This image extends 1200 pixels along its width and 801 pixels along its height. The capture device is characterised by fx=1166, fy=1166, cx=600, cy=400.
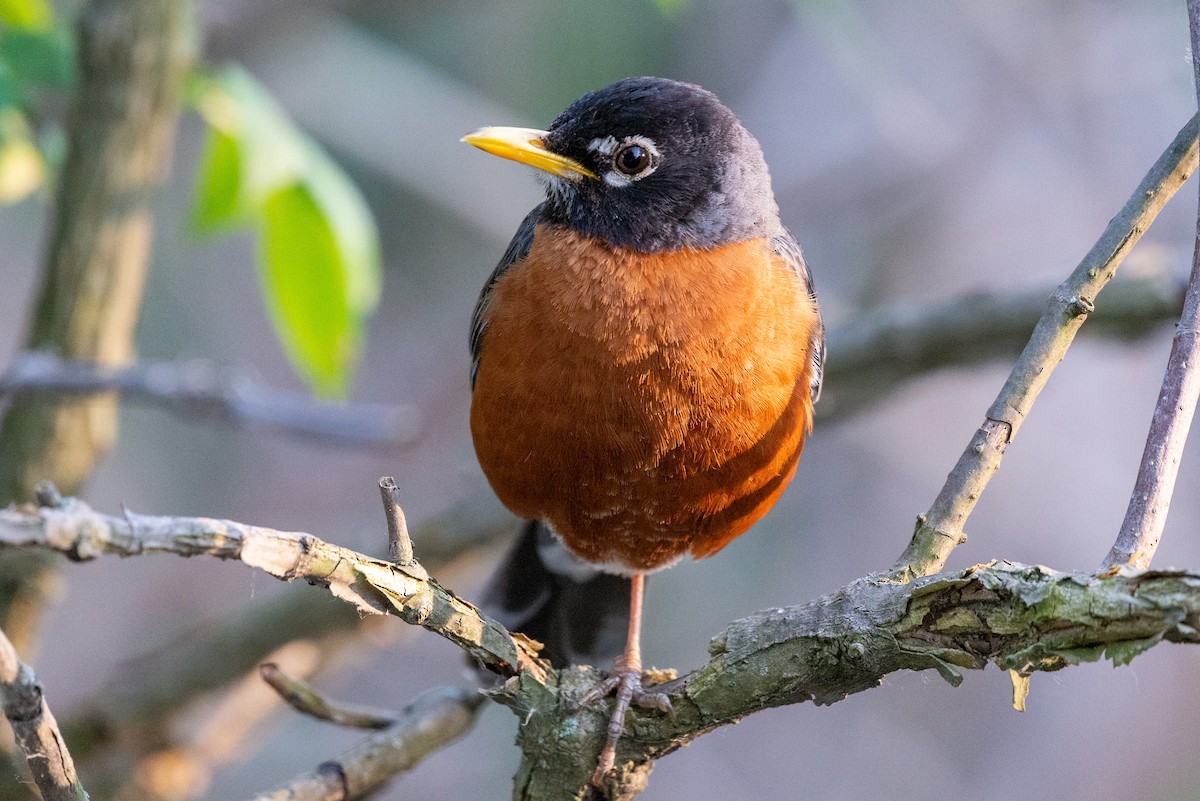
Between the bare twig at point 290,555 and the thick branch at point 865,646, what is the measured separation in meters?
0.16

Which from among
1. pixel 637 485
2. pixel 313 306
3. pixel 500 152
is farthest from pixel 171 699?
pixel 500 152

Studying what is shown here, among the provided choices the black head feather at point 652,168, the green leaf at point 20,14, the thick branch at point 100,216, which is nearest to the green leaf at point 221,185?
the thick branch at point 100,216

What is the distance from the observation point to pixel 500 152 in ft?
10.4

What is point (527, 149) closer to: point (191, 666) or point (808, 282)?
point (808, 282)

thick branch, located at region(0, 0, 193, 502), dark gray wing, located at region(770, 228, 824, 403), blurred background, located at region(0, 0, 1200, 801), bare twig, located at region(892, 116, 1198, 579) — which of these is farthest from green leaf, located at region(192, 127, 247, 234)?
blurred background, located at region(0, 0, 1200, 801)

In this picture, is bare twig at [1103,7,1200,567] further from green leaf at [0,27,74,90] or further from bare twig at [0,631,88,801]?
green leaf at [0,27,74,90]

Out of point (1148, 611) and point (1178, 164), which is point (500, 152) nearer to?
point (1178, 164)

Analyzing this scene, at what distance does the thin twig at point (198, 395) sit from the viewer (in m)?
2.67

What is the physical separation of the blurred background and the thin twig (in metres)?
3.12

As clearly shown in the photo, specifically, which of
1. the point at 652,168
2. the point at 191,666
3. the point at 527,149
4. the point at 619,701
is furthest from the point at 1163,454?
the point at 191,666

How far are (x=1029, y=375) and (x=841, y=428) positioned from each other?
3.98 meters

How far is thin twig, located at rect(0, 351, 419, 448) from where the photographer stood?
2.67m

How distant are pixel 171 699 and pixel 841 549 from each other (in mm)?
4862

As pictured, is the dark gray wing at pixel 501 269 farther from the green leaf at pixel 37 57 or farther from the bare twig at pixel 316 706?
the green leaf at pixel 37 57
